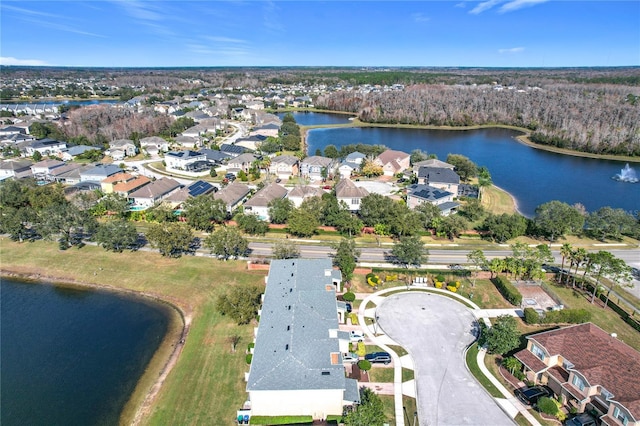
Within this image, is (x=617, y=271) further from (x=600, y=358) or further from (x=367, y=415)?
(x=367, y=415)

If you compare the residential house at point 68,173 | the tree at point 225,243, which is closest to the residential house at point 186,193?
the tree at point 225,243

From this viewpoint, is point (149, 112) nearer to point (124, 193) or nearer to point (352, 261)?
point (124, 193)

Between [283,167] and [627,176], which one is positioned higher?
[283,167]

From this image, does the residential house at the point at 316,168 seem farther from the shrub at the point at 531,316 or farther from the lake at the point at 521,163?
the shrub at the point at 531,316

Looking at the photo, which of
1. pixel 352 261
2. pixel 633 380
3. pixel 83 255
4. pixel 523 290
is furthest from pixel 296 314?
pixel 83 255

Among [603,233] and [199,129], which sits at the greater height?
[199,129]

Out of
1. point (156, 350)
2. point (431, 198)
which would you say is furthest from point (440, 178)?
point (156, 350)

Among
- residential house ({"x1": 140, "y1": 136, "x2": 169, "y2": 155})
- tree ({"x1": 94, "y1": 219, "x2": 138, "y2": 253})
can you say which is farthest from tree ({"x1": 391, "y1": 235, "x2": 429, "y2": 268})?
residential house ({"x1": 140, "y1": 136, "x2": 169, "y2": 155})
